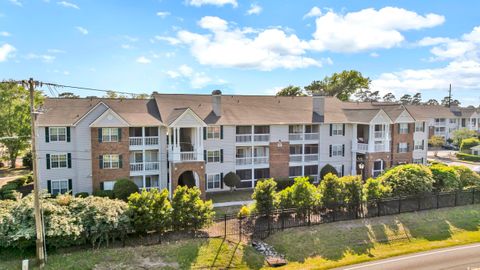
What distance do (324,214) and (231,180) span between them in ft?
34.2

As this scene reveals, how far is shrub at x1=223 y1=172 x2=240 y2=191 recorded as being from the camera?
3222 centimetres

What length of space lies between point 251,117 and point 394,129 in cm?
1754

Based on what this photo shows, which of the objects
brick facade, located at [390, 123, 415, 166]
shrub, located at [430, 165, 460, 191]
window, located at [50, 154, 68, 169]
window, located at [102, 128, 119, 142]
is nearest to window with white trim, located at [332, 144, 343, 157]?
brick facade, located at [390, 123, 415, 166]

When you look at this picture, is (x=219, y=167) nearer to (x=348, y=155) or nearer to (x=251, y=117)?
(x=251, y=117)

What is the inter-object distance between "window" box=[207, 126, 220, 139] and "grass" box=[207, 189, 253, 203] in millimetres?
5561

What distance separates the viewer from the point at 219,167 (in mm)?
33062

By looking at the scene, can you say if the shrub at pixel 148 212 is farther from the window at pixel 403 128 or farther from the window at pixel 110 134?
the window at pixel 403 128

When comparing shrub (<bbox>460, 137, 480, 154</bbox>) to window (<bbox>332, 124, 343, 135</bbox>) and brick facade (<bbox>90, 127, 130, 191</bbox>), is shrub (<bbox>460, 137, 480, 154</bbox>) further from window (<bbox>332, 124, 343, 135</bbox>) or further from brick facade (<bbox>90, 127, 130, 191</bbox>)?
brick facade (<bbox>90, 127, 130, 191</bbox>)

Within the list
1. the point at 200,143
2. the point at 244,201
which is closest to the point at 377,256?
the point at 244,201

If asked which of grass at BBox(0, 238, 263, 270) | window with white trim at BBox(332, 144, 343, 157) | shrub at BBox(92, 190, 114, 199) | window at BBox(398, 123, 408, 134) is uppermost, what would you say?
window at BBox(398, 123, 408, 134)

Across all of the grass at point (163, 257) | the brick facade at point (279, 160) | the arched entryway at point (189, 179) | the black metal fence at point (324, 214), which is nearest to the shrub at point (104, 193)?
the arched entryway at point (189, 179)

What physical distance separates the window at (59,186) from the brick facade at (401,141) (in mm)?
34432

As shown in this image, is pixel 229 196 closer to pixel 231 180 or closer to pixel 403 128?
pixel 231 180

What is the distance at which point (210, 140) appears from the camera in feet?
107
